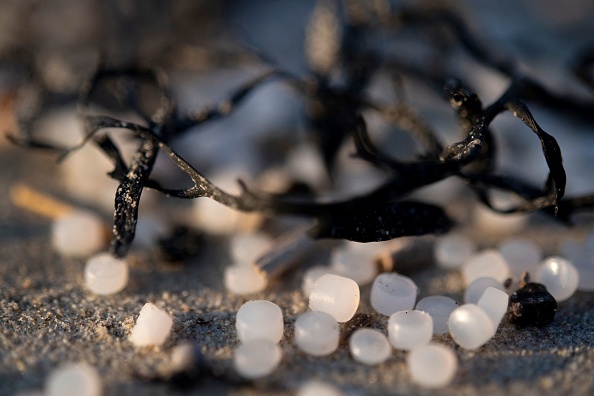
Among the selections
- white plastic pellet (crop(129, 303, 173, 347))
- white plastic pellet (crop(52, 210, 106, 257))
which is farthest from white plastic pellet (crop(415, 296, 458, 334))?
white plastic pellet (crop(52, 210, 106, 257))

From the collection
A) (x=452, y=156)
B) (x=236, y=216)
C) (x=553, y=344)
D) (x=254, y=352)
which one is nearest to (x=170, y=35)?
(x=236, y=216)

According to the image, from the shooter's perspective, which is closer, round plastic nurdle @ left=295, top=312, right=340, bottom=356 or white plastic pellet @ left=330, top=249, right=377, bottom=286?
round plastic nurdle @ left=295, top=312, right=340, bottom=356

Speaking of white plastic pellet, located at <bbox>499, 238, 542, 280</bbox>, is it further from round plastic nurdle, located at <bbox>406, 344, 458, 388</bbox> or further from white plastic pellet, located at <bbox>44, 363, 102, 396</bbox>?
white plastic pellet, located at <bbox>44, 363, 102, 396</bbox>

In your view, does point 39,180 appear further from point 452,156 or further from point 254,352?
point 452,156

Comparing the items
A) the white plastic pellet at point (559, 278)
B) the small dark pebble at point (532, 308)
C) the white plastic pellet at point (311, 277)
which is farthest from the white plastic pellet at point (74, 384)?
the white plastic pellet at point (559, 278)

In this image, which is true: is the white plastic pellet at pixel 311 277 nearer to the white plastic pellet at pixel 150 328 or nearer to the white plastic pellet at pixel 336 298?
the white plastic pellet at pixel 336 298

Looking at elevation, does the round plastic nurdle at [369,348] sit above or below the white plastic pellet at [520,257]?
above
